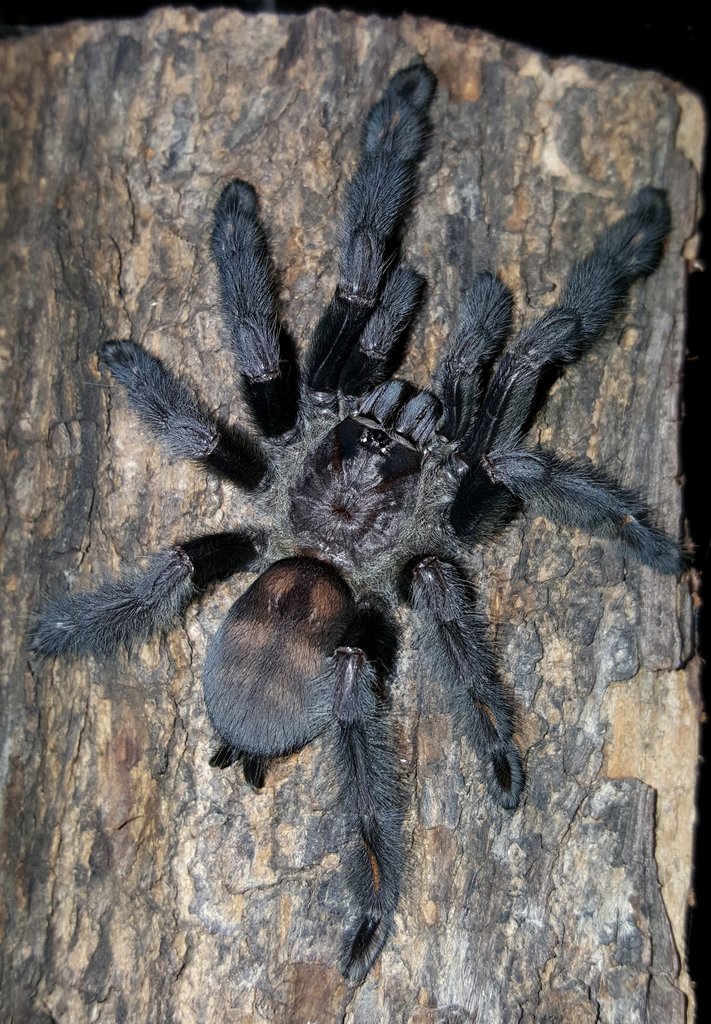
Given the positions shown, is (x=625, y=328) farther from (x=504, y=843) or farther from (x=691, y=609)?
(x=504, y=843)

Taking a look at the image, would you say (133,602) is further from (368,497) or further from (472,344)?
(472,344)

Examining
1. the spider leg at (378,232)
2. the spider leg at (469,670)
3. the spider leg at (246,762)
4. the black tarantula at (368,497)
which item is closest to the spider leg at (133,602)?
the black tarantula at (368,497)

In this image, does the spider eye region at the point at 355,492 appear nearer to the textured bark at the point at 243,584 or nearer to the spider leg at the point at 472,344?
the spider leg at the point at 472,344

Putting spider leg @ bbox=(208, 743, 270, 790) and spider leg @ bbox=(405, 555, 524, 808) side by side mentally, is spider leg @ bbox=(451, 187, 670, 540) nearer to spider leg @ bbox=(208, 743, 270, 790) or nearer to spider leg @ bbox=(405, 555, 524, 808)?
spider leg @ bbox=(405, 555, 524, 808)

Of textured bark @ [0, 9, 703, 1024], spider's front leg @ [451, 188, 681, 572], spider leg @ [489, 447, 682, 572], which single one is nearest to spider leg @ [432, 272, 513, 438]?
spider's front leg @ [451, 188, 681, 572]

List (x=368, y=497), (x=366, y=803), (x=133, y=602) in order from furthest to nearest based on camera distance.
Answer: (x=368, y=497)
(x=133, y=602)
(x=366, y=803)

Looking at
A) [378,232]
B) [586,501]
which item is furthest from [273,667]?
[378,232]

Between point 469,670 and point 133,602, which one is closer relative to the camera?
point 469,670
